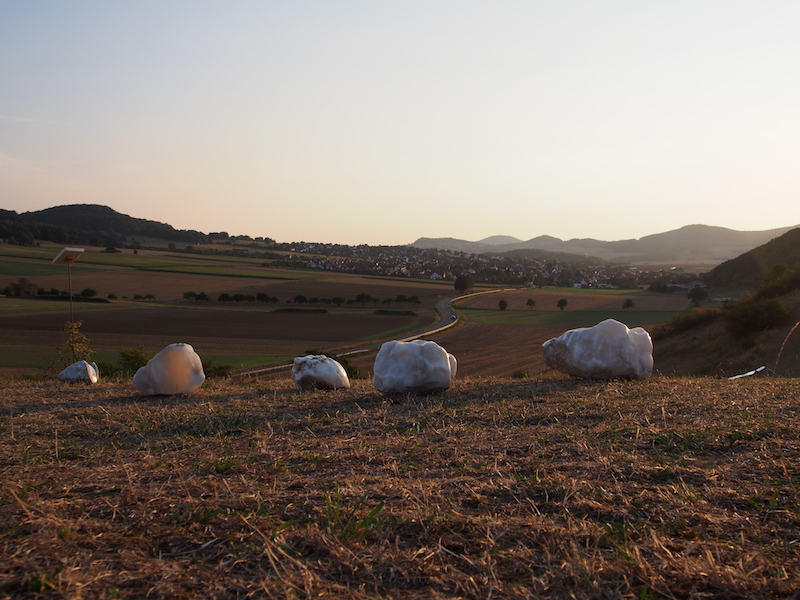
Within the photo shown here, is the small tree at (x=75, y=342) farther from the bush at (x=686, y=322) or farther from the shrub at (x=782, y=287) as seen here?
the shrub at (x=782, y=287)

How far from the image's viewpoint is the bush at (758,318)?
94.6 feet

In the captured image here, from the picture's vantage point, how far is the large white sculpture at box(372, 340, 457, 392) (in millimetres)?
9711

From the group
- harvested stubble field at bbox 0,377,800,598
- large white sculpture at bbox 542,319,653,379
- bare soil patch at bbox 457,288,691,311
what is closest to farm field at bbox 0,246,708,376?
bare soil patch at bbox 457,288,691,311

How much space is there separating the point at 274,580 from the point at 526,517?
1637mm

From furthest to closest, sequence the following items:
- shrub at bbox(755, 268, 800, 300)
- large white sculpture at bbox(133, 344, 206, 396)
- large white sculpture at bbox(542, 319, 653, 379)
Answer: shrub at bbox(755, 268, 800, 300), large white sculpture at bbox(542, 319, 653, 379), large white sculpture at bbox(133, 344, 206, 396)

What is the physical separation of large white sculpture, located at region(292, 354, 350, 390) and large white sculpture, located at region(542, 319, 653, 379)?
153 inches

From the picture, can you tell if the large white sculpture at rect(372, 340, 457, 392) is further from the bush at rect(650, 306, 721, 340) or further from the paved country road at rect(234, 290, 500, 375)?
the bush at rect(650, 306, 721, 340)

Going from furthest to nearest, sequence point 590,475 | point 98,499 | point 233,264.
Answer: point 233,264 → point 590,475 → point 98,499

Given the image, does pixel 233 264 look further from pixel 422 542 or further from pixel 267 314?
pixel 422 542

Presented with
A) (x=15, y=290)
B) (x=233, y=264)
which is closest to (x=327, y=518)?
(x=15, y=290)

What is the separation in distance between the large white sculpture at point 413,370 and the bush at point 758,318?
2391 centimetres

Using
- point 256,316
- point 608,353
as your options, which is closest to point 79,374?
point 608,353

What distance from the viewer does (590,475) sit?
4707mm

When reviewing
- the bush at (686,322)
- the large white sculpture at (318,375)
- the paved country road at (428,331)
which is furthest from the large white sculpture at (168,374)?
the bush at (686,322)
